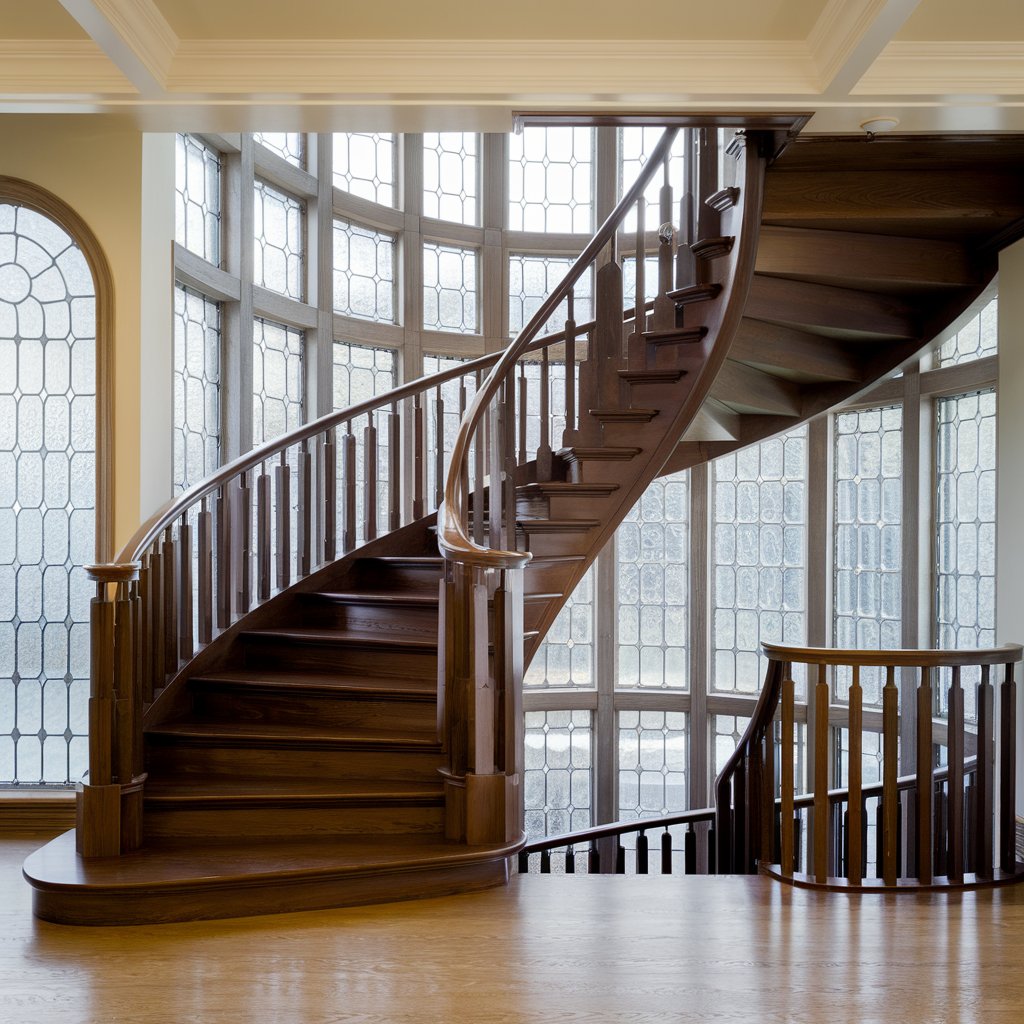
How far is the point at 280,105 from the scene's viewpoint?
3484 mm

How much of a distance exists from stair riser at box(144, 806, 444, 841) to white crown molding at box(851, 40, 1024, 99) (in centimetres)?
285

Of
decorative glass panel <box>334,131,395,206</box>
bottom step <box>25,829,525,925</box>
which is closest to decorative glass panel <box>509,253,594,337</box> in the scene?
decorative glass panel <box>334,131,395,206</box>

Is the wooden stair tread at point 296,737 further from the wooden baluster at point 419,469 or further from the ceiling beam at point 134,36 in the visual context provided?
the ceiling beam at point 134,36

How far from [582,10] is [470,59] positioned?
0.44 m

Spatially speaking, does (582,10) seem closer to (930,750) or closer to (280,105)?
(280,105)

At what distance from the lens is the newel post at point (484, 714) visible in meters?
3.38

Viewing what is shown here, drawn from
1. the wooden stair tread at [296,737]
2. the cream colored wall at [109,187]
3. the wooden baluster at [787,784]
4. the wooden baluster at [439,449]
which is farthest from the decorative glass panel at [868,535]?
the cream colored wall at [109,187]

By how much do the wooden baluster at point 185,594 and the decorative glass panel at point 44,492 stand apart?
0.62 meters

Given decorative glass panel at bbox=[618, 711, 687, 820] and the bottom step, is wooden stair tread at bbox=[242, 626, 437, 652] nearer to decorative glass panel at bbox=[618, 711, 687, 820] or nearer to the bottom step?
the bottom step

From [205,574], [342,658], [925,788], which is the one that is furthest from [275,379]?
[925,788]

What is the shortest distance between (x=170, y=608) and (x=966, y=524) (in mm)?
4622

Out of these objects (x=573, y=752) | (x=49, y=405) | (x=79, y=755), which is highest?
(x=49, y=405)

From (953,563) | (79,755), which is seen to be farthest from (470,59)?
(953,563)

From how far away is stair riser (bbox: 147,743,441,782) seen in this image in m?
3.76
